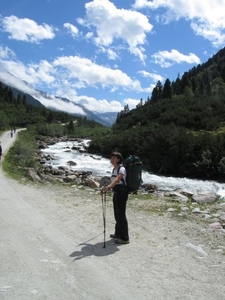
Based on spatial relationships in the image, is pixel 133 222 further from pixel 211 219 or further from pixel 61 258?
pixel 61 258

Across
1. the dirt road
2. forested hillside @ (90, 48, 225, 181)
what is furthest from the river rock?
forested hillside @ (90, 48, 225, 181)

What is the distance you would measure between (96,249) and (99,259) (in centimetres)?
61

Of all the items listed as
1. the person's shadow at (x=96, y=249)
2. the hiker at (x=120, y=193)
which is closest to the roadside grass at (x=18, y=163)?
A: the person's shadow at (x=96, y=249)

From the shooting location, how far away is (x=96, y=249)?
692 centimetres

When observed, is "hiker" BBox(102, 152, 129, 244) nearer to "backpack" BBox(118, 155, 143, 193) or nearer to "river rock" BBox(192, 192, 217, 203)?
"backpack" BBox(118, 155, 143, 193)

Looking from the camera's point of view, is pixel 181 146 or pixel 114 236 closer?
pixel 114 236

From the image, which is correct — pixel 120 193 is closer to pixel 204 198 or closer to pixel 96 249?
pixel 96 249

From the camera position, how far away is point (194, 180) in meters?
28.4

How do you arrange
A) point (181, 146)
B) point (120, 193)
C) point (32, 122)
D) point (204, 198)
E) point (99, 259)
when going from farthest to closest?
point (32, 122), point (181, 146), point (204, 198), point (120, 193), point (99, 259)

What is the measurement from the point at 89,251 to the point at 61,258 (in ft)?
2.37

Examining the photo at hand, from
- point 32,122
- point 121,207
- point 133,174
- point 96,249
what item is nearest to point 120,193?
point 121,207

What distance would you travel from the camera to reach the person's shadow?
6.56 metres

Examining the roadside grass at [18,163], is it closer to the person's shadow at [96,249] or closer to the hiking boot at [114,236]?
the hiking boot at [114,236]

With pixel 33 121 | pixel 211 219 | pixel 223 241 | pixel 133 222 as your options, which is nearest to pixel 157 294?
pixel 223 241
